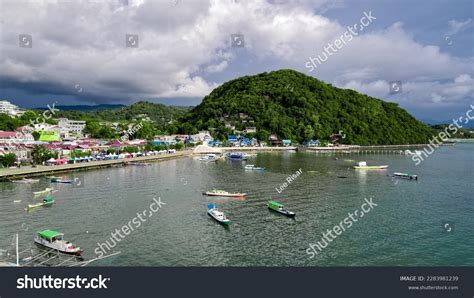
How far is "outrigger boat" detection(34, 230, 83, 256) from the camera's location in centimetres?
1897

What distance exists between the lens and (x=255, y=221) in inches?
1012

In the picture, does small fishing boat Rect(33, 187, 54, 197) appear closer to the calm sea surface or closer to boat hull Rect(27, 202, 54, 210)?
the calm sea surface

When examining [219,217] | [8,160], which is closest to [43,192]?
[8,160]

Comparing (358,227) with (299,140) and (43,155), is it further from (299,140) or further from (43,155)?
(299,140)

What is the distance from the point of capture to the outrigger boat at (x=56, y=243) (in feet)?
62.2

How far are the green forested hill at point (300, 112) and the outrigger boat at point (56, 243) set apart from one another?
3882 inches

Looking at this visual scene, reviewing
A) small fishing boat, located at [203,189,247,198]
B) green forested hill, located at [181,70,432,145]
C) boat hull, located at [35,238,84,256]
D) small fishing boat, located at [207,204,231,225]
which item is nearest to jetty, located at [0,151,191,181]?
small fishing boat, located at [203,189,247,198]

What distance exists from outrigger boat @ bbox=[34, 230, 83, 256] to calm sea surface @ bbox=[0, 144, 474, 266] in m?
0.76

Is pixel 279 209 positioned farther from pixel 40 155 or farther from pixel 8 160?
pixel 40 155

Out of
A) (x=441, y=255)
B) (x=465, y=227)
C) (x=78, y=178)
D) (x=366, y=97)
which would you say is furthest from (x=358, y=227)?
(x=366, y=97)

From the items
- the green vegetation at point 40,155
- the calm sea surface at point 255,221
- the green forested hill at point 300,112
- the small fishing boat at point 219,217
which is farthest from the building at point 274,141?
the small fishing boat at point 219,217

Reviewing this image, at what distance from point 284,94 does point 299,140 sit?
27.0 metres

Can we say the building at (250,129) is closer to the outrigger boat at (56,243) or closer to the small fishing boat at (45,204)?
→ the small fishing boat at (45,204)

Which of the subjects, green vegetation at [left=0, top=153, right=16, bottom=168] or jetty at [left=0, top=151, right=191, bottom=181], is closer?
jetty at [left=0, top=151, right=191, bottom=181]
